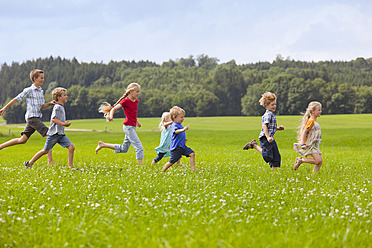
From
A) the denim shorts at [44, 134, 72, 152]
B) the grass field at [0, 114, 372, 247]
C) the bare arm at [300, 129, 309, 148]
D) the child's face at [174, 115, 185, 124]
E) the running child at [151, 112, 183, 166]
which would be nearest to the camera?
the grass field at [0, 114, 372, 247]

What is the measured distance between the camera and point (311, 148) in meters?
9.77

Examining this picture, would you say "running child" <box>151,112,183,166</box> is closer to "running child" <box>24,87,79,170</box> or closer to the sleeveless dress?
"running child" <box>24,87,79,170</box>

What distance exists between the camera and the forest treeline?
110438mm

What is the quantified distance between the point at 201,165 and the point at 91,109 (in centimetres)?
11785

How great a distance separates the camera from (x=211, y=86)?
14125 cm

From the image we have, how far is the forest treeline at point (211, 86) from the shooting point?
110 m

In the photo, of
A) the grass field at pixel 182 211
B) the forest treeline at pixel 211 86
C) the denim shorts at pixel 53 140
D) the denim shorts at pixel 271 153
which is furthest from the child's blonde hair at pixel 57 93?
the forest treeline at pixel 211 86

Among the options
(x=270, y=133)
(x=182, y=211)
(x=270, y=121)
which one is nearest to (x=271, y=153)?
(x=270, y=133)

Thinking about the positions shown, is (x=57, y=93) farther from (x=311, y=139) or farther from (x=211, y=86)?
(x=211, y=86)

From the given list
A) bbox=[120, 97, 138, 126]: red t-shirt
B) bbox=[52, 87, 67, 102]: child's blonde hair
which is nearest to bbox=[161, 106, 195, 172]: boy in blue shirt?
bbox=[120, 97, 138, 126]: red t-shirt

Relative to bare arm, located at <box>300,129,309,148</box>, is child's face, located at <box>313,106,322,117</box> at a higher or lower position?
higher

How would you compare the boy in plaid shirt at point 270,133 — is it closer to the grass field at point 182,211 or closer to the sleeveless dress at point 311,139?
the sleeveless dress at point 311,139

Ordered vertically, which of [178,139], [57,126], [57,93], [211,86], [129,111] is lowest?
[178,139]

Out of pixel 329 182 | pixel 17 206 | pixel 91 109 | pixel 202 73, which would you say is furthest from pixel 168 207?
pixel 202 73
